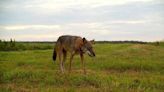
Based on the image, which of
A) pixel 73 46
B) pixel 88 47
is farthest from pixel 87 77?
pixel 73 46

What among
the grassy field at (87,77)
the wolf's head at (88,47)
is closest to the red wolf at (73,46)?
the wolf's head at (88,47)

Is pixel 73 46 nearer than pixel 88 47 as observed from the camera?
No

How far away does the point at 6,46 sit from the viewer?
48.9 m

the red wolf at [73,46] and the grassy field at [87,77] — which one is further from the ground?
the red wolf at [73,46]

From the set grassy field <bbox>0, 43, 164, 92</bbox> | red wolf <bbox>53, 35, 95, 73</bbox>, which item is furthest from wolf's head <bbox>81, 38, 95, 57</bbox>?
grassy field <bbox>0, 43, 164, 92</bbox>

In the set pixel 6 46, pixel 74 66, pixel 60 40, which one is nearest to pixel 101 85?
pixel 60 40

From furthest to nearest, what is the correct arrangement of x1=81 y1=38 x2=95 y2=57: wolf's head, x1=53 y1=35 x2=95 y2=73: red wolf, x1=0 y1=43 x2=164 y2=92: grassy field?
x1=53 y1=35 x2=95 y2=73: red wolf
x1=81 y1=38 x2=95 y2=57: wolf's head
x1=0 y1=43 x2=164 y2=92: grassy field

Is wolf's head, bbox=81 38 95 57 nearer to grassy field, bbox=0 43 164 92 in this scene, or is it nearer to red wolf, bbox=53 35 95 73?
red wolf, bbox=53 35 95 73

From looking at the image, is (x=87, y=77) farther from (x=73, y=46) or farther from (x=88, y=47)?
(x=73, y=46)

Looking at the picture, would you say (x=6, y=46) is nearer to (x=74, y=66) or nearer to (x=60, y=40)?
(x=74, y=66)

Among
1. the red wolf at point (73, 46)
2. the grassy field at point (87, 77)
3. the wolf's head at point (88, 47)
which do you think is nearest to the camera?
the grassy field at point (87, 77)

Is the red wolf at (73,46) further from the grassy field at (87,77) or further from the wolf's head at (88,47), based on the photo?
the grassy field at (87,77)

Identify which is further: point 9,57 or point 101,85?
point 9,57

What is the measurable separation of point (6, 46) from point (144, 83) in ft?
107
